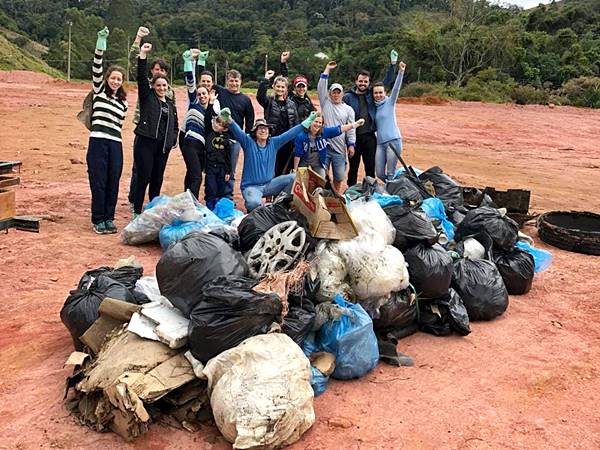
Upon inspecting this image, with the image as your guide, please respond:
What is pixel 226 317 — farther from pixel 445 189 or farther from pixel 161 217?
pixel 445 189

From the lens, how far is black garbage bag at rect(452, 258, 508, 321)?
4.37 meters

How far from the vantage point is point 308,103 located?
7.09 m

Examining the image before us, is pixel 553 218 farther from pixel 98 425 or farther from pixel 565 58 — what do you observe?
pixel 565 58

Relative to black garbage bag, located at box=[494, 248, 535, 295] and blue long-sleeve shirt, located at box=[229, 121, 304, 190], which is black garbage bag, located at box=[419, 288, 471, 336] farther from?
blue long-sleeve shirt, located at box=[229, 121, 304, 190]

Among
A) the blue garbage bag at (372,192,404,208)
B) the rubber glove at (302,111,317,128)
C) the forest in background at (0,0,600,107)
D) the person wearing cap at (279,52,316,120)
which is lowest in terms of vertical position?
the blue garbage bag at (372,192,404,208)

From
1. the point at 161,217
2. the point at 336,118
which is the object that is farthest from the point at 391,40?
the point at 161,217

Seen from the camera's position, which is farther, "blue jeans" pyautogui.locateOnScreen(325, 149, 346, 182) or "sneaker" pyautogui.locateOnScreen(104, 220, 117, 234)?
"blue jeans" pyautogui.locateOnScreen(325, 149, 346, 182)

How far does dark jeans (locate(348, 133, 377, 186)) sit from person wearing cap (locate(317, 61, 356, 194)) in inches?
12.1

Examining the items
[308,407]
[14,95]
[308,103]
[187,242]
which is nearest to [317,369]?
[308,407]

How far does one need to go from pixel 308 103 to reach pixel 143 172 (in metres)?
2.16

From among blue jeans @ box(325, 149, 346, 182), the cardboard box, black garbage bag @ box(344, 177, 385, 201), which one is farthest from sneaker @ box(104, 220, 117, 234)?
the cardboard box

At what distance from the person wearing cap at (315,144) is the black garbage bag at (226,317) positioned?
3481 mm

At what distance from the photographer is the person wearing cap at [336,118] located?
691cm

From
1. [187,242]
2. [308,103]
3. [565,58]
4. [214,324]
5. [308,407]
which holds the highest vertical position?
[565,58]
